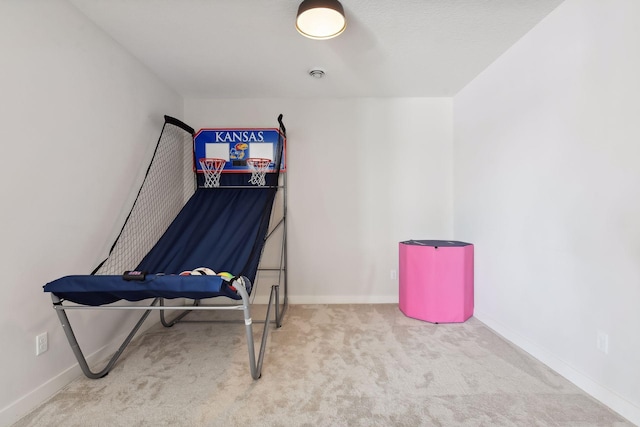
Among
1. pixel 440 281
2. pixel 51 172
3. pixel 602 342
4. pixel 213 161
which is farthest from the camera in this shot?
pixel 213 161

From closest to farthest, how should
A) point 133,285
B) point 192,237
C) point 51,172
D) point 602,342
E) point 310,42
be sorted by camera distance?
point 133,285, point 602,342, point 51,172, point 310,42, point 192,237

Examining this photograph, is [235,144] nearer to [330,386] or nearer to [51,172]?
[51,172]

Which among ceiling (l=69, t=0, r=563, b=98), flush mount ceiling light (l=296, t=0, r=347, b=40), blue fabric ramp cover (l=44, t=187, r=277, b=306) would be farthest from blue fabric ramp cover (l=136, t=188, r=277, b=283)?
flush mount ceiling light (l=296, t=0, r=347, b=40)

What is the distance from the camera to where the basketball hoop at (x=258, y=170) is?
280 cm

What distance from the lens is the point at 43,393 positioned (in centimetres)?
150

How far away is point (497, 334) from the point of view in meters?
2.28

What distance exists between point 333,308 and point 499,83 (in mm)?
2566

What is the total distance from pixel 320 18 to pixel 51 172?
5.87ft

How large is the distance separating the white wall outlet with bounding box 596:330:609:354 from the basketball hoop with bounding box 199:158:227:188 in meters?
3.05

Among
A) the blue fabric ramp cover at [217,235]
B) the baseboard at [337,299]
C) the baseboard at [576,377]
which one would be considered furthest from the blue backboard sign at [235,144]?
the baseboard at [576,377]

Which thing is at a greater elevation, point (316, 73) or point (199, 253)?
point (316, 73)

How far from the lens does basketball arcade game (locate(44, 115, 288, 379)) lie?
137 centimetres

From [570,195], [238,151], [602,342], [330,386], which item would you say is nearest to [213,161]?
[238,151]

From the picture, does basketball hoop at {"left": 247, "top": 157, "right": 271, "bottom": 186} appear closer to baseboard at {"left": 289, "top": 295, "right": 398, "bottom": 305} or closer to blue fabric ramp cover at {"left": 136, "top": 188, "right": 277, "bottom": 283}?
blue fabric ramp cover at {"left": 136, "top": 188, "right": 277, "bottom": 283}
